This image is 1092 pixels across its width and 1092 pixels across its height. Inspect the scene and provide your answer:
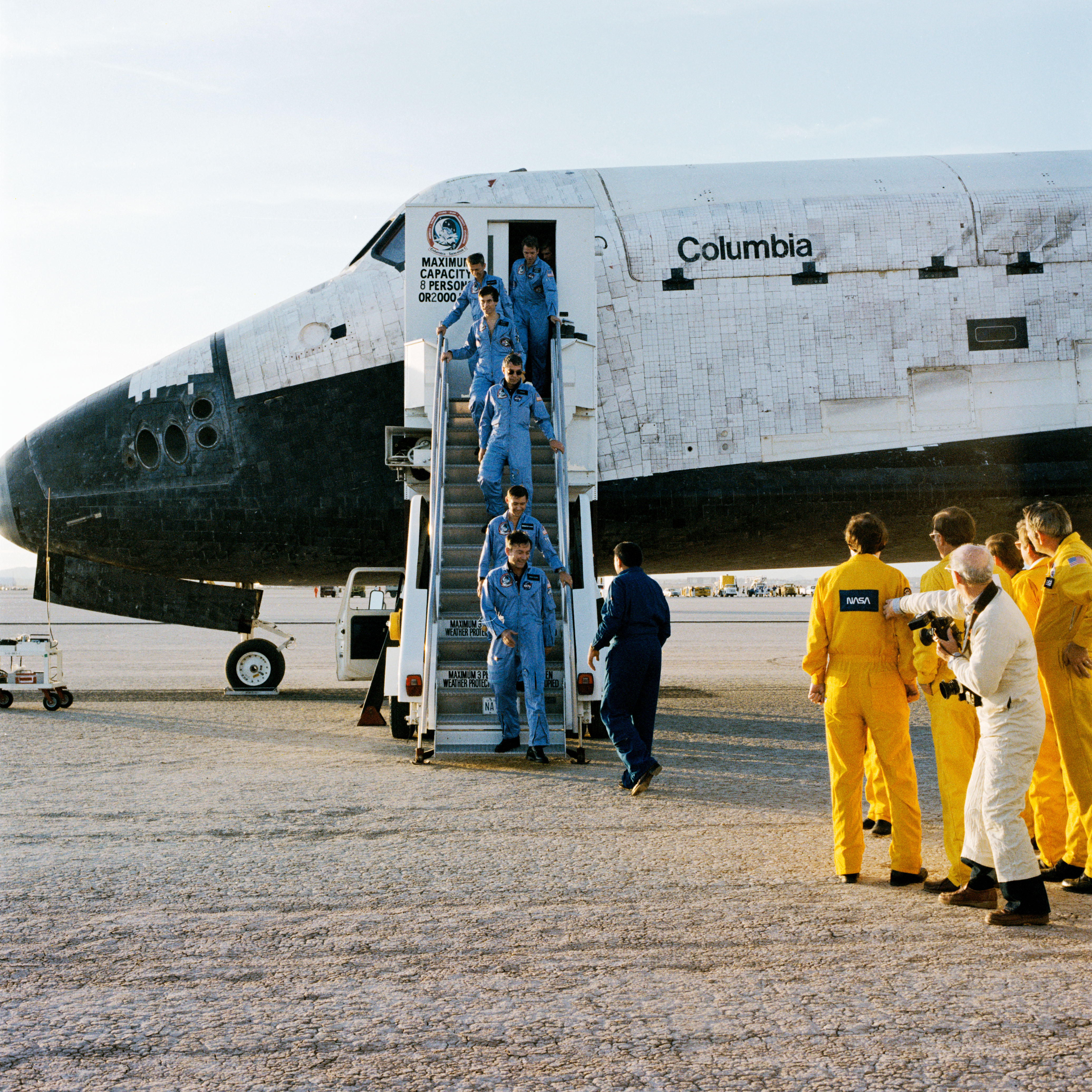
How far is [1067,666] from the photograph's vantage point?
4637mm

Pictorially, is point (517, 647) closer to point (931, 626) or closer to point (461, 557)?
point (461, 557)

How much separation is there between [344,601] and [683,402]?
194 inches

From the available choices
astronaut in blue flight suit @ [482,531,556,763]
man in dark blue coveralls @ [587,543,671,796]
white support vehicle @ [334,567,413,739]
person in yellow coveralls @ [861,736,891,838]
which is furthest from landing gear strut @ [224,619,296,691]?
person in yellow coveralls @ [861,736,891,838]

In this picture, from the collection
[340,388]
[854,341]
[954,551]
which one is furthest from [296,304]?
[954,551]

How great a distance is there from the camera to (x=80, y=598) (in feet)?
36.4

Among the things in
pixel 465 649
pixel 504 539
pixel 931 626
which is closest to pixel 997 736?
pixel 931 626

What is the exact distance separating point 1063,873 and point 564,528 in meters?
4.41

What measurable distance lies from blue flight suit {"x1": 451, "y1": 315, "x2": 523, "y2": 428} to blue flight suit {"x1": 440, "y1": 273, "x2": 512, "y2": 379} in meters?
0.08

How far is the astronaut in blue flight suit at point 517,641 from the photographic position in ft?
23.8

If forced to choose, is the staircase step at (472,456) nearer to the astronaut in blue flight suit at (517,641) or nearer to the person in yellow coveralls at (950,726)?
the astronaut in blue flight suit at (517,641)

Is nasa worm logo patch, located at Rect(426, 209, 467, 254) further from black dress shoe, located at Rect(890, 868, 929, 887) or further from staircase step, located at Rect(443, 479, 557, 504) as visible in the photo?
black dress shoe, located at Rect(890, 868, 929, 887)

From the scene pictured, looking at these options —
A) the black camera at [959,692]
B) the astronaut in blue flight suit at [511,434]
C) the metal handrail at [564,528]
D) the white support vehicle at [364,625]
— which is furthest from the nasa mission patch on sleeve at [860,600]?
the white support vehicle at [364,625]

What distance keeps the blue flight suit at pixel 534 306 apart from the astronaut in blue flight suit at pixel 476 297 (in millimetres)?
173

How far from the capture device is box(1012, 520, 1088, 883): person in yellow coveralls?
15.3ft
